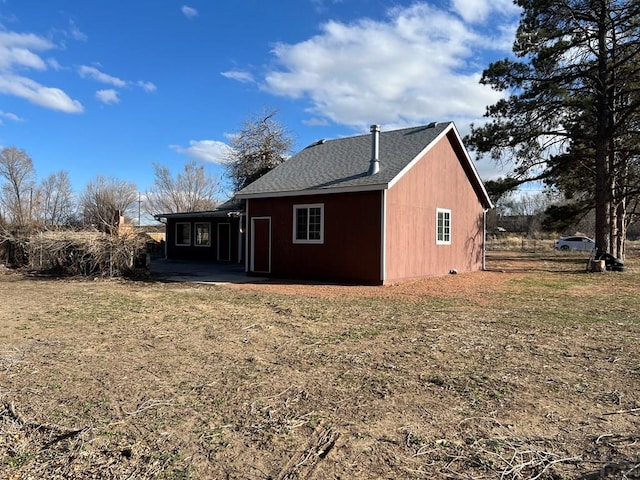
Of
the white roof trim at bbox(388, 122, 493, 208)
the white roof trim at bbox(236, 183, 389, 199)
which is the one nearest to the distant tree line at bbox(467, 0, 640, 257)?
the white roof trim at bbox(388, 122, 493, 208)

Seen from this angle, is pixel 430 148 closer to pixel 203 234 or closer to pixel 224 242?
pixel 224 242

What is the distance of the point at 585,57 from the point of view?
19438 mm

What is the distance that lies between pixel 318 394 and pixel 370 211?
9.58 meters

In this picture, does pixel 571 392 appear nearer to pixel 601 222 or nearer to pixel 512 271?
pixel 512 271

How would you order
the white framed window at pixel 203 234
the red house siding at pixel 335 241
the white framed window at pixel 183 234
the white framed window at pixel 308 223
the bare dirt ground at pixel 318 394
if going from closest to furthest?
the bare dirt ground at pixel 318 394
the red house siding at pixel 335 241
the white framed window at pixel 308 223
the white framed window at pixel 203 234
the white framed window at pixel 183 234

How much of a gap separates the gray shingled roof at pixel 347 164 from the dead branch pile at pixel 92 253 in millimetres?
4018

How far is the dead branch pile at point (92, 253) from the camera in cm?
1495

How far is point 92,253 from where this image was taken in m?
15.0

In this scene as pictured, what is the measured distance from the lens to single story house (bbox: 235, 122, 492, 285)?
537 inches

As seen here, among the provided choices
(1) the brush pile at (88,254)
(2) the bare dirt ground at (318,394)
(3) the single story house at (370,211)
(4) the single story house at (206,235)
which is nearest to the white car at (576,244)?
(3) the single story house at (370,211)

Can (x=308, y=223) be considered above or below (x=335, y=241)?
above

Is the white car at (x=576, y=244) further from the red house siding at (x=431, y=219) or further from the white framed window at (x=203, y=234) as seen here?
the white framed window at (x=203, y=234)

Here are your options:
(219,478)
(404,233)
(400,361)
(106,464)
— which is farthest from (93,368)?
(404,233)

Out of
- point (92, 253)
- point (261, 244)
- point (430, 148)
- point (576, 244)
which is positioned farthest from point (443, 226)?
point (576, 244)
